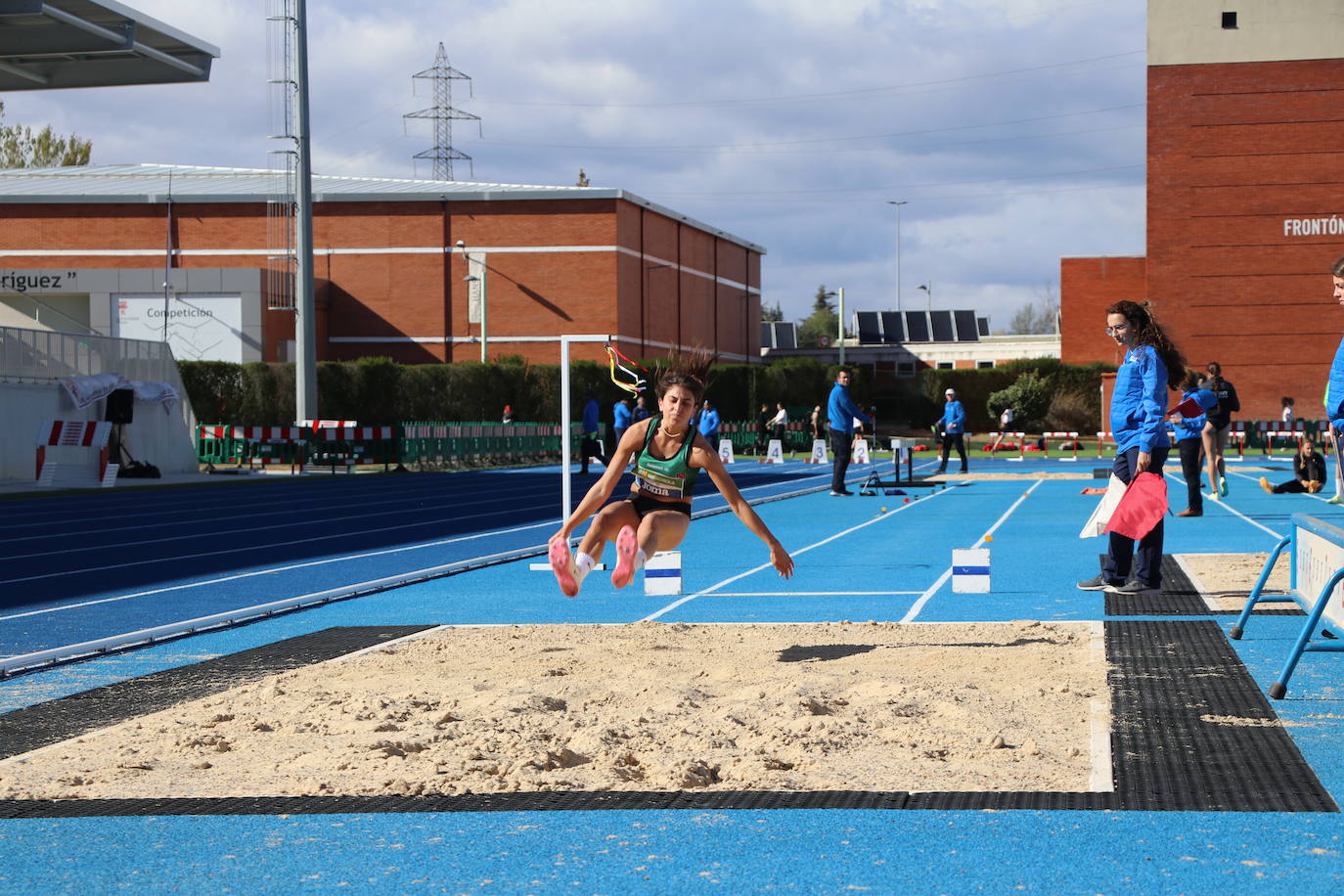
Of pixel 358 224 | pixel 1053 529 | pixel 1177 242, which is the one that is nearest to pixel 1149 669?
pixel 1053 529

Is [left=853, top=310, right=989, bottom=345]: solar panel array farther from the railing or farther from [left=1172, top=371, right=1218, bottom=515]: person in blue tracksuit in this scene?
[left=1172, top=371, right=1218, bottom=515]: person in blue tracksuit

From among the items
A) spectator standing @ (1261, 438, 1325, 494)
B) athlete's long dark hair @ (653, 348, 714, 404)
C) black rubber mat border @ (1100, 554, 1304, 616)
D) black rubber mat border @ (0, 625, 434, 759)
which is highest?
athlete's long dark hair @ (653, 348, 714, 404)

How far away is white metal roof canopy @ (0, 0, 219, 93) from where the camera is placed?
2738 centimetres

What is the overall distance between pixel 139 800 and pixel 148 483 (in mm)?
26108

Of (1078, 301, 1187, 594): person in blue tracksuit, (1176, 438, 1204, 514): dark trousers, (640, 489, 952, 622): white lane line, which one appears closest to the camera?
(1078, 301, 1187, 594): person in blue tracksuit

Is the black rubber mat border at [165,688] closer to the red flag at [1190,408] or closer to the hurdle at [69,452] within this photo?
the red flag at [1190,408]

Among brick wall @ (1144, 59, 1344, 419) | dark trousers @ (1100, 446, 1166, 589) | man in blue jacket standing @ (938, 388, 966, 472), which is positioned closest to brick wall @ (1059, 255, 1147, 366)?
brick wall @ (1144, 59, 1344, 419)

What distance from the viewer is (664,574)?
11000mm

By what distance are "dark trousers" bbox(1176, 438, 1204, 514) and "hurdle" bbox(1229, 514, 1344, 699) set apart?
10.4 m

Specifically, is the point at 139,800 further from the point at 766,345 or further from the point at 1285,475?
the point at 766,345

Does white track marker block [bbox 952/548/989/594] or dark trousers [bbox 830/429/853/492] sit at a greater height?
dark trousers [bbox 830/429/853/492]

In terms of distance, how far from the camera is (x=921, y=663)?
333 inches

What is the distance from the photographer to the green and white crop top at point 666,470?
820 cm

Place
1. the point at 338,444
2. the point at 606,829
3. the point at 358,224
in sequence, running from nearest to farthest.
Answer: the point at 606,829, the point at 338,444, the point at 358,224
